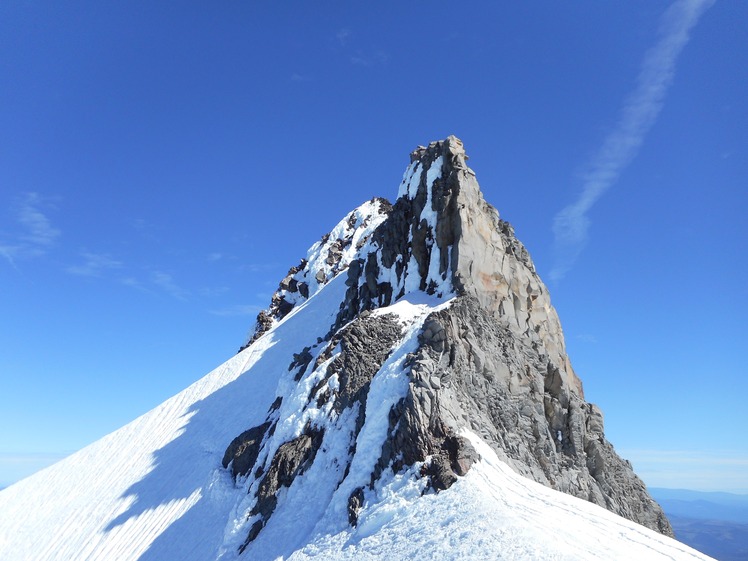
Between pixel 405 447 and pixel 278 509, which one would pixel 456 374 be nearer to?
pixel 405 447

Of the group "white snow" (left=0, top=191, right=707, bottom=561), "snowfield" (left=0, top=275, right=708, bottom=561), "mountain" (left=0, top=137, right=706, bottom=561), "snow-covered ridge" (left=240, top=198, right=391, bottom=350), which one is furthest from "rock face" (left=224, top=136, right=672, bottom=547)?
"snow-covered ridge" (left=240, top=198, right=391, bottom=350)

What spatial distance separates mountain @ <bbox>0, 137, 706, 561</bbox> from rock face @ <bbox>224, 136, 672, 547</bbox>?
100 mm

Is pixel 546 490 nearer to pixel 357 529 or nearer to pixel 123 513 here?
pixel 357 529

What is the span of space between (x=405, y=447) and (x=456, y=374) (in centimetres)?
477

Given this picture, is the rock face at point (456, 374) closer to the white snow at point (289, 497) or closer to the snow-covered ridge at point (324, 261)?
the white snow at point (289, 497)

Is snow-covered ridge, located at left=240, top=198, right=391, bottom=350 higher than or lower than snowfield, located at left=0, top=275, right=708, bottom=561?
higher

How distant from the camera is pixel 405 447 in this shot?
2028cm

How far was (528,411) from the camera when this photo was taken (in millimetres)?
25703

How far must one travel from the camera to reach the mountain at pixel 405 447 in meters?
17.7

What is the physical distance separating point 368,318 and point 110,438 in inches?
1358

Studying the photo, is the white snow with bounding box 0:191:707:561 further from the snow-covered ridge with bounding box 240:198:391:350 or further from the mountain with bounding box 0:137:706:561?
the snow-covered ridge with bounding box 240:198:391:350

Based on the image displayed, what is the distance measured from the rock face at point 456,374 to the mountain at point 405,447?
0.33 feet

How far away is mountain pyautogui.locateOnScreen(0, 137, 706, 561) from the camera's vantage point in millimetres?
17656

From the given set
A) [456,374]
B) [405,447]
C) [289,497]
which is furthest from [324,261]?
[405,447]
